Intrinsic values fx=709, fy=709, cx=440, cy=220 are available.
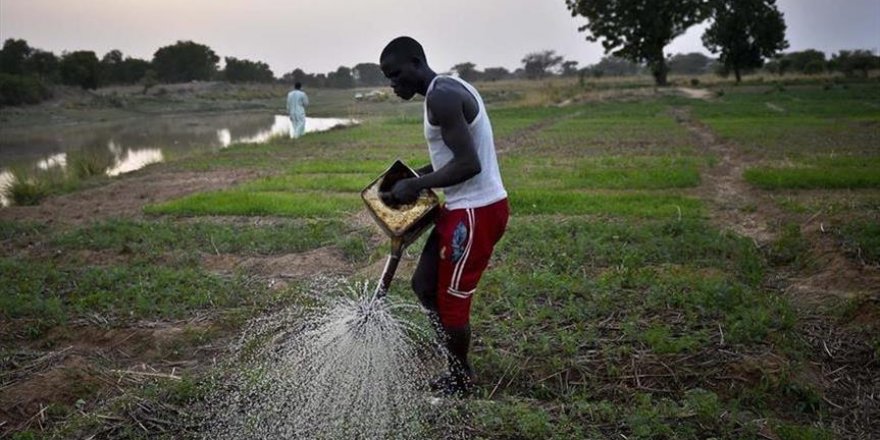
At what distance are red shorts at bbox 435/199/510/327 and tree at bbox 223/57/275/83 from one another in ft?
249

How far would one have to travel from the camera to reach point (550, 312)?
192 inches

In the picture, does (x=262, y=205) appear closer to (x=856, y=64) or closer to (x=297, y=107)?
(x=297, y=107)

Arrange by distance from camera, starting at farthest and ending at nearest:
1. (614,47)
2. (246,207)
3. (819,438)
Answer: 1. (614,47)
2. (246,207)
3. (819,438)

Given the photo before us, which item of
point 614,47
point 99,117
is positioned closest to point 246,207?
point 99,117

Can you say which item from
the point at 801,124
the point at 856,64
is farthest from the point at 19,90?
the point at 856,64

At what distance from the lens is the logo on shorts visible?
3.43m

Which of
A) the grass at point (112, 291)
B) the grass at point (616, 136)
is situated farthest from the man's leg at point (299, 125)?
the grass at point (112, 291)

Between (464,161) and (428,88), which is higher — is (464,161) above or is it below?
below

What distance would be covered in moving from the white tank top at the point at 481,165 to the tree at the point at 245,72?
7573 cm

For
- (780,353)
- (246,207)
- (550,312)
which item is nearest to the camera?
(780,353)

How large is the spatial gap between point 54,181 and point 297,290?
31.9ft

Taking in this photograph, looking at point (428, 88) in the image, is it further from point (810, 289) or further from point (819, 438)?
point (810, 289)

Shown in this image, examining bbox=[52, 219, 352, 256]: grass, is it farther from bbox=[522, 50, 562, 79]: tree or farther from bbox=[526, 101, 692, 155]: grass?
bbox=[522, 50, 562, 79]: tree

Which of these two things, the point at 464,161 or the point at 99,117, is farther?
the point at 99,117
